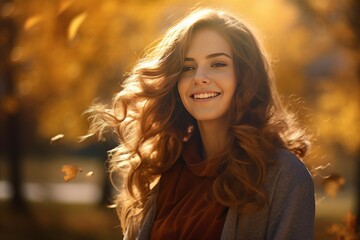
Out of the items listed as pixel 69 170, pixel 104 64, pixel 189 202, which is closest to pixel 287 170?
pixel 189 202

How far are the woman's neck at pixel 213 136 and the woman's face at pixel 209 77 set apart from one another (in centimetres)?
13

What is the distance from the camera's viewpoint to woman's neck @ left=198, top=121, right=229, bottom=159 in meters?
3.66

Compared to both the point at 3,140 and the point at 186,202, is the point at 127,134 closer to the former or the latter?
the point at 186,202

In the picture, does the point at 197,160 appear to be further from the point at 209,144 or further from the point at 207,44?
the point at 207,44

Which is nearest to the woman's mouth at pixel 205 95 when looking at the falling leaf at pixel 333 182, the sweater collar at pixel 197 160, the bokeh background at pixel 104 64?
the sweater collar at pixel 197 160

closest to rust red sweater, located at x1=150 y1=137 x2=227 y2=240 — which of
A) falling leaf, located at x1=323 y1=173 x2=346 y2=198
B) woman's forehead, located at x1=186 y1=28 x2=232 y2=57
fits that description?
woman's forehead, located at x1=186 y1=28 x2=232 y2=57

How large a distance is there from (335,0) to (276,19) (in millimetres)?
2183

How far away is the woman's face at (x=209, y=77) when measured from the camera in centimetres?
344

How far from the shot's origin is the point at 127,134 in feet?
13.4

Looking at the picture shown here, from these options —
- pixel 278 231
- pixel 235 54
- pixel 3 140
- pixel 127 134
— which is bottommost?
pixel 3 140

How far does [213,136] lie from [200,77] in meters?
0.38

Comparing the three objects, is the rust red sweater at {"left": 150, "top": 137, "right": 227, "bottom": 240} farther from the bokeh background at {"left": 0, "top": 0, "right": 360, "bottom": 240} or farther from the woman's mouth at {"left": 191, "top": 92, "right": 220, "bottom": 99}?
the bokeh background at {"left": 0, "top": 0, "right": 360, "bottom": 240}

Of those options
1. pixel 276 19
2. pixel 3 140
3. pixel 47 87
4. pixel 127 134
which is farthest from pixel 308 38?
pixel 3 140

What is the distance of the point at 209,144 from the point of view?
371cm
